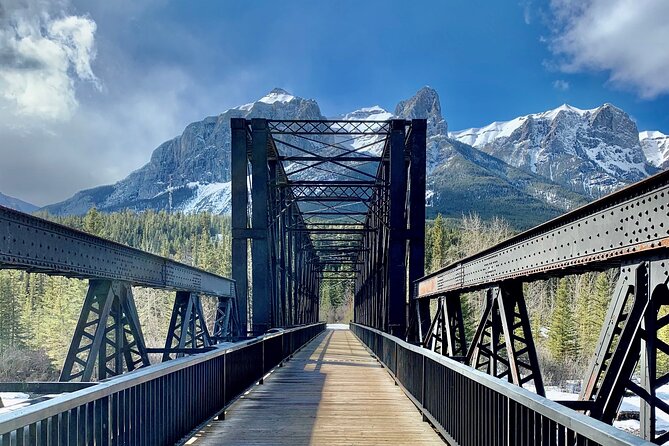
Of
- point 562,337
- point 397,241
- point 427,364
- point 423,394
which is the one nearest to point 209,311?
point 562,337

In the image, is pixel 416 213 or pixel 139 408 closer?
pixel 139 408

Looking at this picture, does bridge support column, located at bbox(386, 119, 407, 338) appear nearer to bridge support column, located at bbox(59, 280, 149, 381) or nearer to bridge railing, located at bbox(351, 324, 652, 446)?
bridge railing, located at bbox(351, 324, 652, 446)

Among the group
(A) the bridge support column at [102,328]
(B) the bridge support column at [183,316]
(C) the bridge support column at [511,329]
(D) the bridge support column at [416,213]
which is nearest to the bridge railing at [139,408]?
(A) the bridge support column at [102,328]

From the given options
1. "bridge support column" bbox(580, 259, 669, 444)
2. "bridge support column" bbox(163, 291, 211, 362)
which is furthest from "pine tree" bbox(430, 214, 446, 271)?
"bridge support column" bbox(580, 259, 669, 444)

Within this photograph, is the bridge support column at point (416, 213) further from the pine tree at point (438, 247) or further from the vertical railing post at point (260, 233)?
the pine tree at point (438, 247)

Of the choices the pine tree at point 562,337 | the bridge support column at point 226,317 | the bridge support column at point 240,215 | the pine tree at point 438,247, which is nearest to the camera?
the bridge support column at point 226,317

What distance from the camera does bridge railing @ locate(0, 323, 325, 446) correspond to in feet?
11.0

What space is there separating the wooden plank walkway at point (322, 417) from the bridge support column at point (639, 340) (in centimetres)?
265

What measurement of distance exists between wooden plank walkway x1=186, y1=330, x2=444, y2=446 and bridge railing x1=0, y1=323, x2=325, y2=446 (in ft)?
1.12

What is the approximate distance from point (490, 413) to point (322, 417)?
3920 millimetres

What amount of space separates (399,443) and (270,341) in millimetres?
7617

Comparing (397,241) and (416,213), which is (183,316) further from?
(416,213)

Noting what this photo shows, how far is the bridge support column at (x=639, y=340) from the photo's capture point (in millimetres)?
3924

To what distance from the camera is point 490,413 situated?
15.5ft
